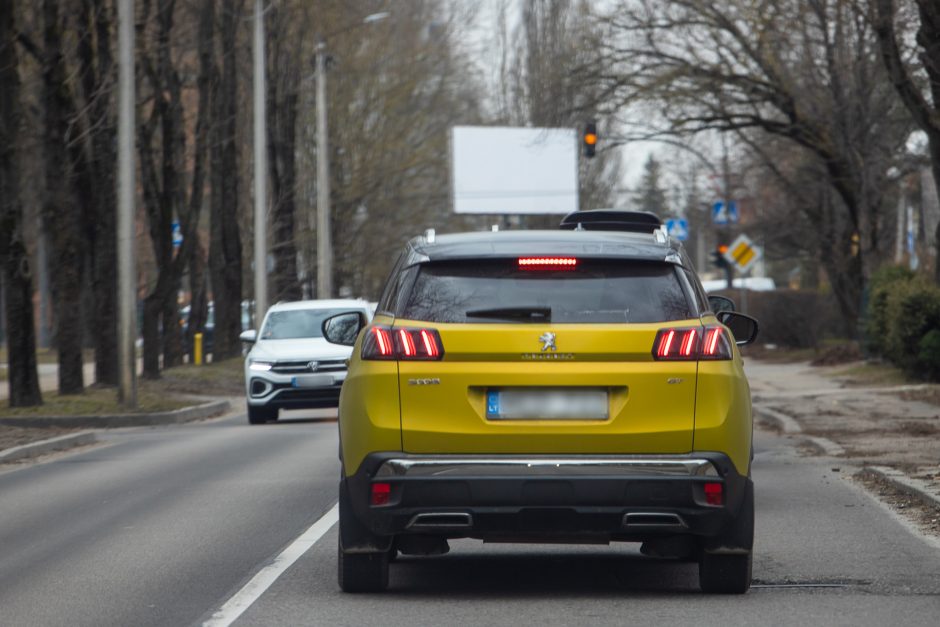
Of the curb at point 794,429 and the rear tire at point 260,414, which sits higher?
the curb at point 794,429

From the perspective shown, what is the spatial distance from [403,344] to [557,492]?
93 centimetres

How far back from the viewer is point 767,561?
920 cm

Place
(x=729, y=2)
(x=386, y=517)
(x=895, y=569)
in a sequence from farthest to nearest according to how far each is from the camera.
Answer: (x=729, y=2), (x=895, y=569), (x=386, y=517)

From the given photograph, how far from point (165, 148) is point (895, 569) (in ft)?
82.4

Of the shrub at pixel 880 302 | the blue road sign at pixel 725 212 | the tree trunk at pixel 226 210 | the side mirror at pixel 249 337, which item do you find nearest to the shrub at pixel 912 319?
the shrub at pixel 880 302

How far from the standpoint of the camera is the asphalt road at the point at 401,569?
763cm

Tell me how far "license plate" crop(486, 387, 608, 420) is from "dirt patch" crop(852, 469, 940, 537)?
3.69 m

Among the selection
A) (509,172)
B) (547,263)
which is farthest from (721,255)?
(547,263)

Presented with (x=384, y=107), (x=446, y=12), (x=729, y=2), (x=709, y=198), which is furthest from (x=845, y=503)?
(x=709, y=198)

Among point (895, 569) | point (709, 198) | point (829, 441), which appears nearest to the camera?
point (895, 569)

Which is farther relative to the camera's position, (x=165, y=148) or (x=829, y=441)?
(x=165, y=148)

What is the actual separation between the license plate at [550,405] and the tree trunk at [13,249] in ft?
53.3

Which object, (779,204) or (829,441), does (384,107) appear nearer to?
(779,204)

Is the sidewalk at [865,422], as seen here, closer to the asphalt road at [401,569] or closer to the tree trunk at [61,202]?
the asphalt road at [401,569]
